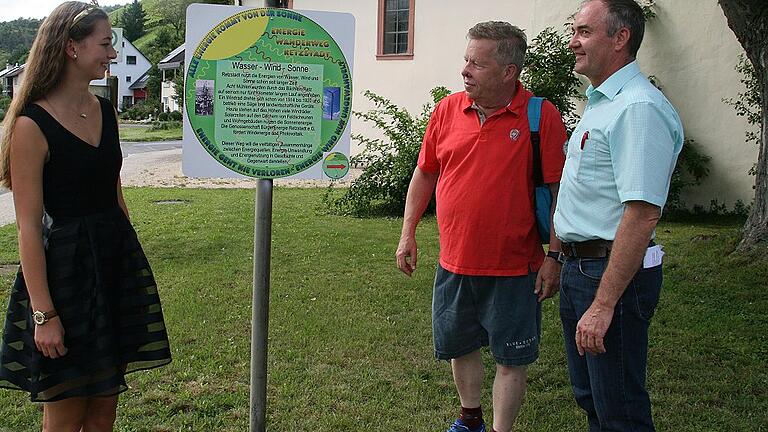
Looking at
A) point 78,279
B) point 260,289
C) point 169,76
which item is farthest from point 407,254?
point 169,76

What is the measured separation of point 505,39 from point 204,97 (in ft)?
4.27

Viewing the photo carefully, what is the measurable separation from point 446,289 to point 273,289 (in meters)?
3.64

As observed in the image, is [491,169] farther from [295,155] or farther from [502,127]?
[295,155]

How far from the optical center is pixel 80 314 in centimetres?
282

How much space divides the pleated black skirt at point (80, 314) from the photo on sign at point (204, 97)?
0.51m

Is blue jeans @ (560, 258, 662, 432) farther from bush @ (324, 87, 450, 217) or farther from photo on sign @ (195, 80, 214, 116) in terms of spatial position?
bush @ (324, 87, 450, 217)

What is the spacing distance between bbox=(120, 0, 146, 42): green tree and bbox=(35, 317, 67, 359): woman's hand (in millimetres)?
117081

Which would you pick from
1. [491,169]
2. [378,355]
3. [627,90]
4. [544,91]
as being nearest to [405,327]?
[378,355]

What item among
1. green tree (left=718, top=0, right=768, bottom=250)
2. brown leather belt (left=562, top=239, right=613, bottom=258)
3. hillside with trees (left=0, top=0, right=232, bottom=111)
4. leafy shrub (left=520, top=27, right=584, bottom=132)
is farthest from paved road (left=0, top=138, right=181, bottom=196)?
brown leather belt (left=562, top=239, right=613, bottom=258)

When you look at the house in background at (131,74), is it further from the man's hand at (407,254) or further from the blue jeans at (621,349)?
the blue jeans at (621,349)

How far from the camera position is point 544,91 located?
1239 centimetres

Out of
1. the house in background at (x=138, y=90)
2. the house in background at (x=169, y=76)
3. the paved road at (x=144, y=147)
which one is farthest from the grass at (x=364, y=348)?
the house in background at (x=138, y=90)

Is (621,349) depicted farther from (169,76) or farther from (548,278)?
(169,76)

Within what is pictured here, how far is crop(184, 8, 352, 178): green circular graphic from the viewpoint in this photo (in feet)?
10.0
